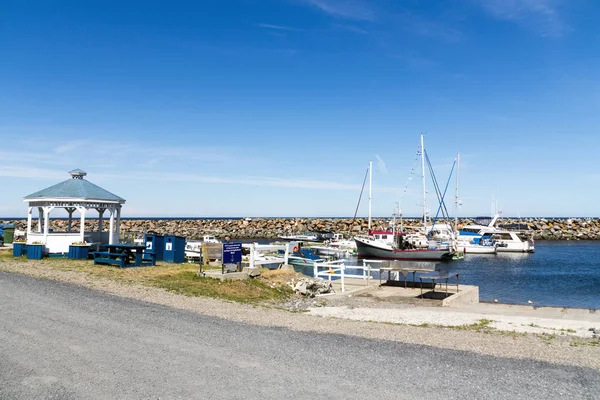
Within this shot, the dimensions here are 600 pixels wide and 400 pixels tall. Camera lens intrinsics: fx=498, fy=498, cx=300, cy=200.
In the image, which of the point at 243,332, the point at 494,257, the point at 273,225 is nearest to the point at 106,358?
the point at 243,332

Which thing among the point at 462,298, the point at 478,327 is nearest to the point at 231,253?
the point at 462,298

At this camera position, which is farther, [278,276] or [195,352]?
[278,276]

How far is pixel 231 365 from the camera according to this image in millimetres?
8711

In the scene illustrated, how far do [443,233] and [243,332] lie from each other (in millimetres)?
67731

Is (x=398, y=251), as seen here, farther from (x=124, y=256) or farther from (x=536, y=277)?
(x=124, y=256)

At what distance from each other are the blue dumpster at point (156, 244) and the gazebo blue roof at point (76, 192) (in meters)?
2.92

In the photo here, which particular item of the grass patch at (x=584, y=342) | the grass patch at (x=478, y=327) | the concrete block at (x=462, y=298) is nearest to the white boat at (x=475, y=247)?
the concrete block at (x=462, y=298)

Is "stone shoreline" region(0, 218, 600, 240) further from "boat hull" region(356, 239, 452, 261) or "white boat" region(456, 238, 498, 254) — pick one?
"boat hull" region(356, 239, 452, 261)

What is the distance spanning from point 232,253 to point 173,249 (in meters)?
7.00

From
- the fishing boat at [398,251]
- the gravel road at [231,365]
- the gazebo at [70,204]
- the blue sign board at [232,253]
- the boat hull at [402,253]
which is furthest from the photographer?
the fishing boat at [398,251]

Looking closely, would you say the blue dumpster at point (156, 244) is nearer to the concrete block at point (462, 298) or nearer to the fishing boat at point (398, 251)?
the concrete block at point (462, 298)

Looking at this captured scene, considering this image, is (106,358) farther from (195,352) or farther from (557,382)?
(557,382)

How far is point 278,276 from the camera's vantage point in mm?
21844

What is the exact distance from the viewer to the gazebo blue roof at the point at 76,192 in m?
25.9
